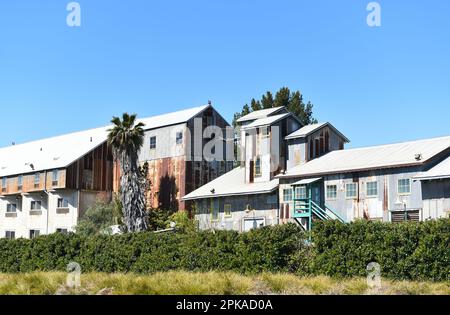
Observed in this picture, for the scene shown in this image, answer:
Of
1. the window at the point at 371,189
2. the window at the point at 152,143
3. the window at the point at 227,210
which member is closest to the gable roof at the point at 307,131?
the window at the point at 227,210

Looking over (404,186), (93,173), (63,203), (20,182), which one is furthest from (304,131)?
(20,182)

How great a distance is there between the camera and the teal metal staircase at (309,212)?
128 ft

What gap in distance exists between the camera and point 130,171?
49469 millimetres

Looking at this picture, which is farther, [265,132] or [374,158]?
[265,132]

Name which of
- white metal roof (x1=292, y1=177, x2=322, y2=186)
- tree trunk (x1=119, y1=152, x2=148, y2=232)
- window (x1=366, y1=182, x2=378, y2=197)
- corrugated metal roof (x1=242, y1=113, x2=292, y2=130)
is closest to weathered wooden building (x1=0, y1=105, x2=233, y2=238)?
tree trunk (x1=119, y1=152, x2=148, y2=232)

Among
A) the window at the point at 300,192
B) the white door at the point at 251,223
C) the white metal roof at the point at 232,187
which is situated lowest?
the white door at the point at 251,223

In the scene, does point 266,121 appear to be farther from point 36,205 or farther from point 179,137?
point 36,205

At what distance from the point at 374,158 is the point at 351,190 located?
2.55m

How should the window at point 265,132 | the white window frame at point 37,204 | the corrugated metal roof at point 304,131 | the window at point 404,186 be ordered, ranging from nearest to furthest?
1. the window at point 404,186
2. the corrugated metal roof at point 304,131
3. the window at point 265,132
4. the white window frame at point 37,204

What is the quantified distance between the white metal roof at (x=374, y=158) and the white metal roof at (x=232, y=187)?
223 cm

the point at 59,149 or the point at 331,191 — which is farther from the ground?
the point at 59,149

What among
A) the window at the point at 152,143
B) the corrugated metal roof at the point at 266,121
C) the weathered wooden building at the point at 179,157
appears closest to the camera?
the corrugated metal roof at the point at 266,121

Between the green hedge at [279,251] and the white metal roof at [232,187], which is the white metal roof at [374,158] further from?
the green hedge at [279,251]
